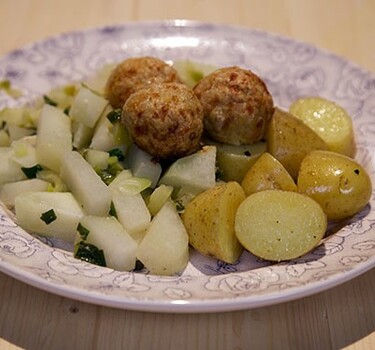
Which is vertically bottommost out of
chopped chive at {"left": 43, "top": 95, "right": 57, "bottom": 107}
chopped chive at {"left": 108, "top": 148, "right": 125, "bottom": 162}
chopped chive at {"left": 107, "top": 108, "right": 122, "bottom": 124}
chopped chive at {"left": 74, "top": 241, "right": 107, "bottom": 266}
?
chopped chive at {"left": 74, "top": 241, "right": 107, "bottom": 266}

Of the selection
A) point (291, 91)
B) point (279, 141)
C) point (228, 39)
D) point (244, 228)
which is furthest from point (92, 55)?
point (244, 228)

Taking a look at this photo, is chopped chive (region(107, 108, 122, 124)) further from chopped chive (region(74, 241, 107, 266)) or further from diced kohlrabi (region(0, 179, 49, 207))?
chopped chive (region(74, 241, 107, 266))

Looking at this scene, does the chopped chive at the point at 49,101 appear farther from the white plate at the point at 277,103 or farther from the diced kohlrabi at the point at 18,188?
the diced kohlrabi at the point at 18,188

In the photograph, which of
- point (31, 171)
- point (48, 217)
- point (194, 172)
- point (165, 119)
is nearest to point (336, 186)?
point (194, 172)

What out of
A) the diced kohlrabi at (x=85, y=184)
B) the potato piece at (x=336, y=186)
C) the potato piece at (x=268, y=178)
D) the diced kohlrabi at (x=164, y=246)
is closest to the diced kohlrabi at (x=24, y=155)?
the diced kohlrabi at (x=85, y=184)

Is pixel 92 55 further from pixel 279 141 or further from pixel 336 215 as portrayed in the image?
pixel 336 215

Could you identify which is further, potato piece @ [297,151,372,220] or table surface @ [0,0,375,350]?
potato piece @ [297,151,372,220]

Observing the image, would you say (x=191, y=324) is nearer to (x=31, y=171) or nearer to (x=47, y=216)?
(x=47, y=216)

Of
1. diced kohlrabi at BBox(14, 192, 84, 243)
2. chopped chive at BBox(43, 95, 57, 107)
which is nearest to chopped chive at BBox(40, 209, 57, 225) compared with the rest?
diced kohlrabi at BBox(14, 192, 84, 243)
